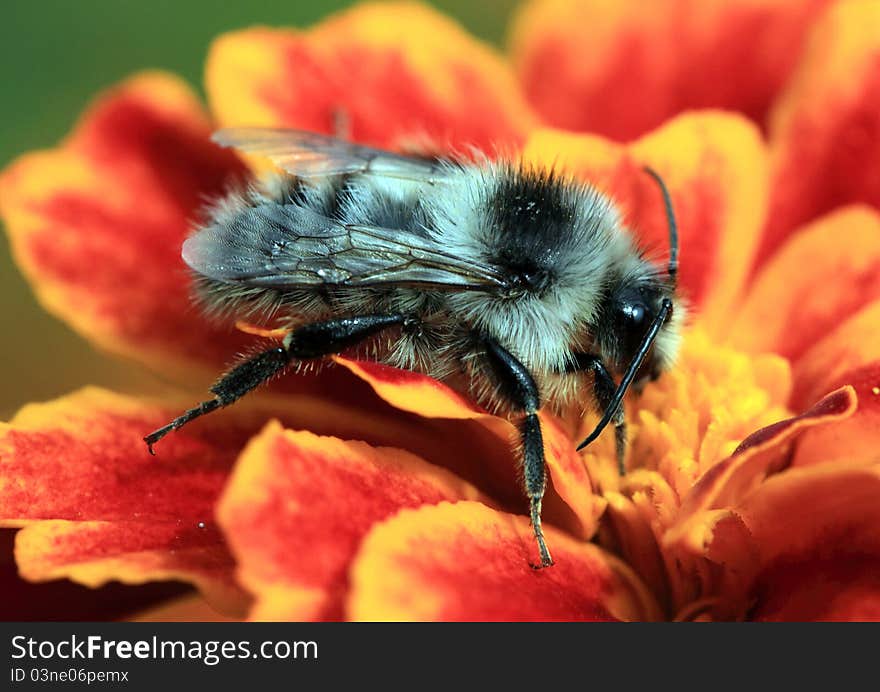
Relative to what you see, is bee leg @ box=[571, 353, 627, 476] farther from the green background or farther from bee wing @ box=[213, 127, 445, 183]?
the green background

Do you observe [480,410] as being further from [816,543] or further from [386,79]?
[386,79]

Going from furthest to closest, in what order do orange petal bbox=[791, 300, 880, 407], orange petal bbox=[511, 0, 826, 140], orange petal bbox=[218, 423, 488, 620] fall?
orange petal bbox=[511, 0, 826, 140]
orange petal bbox=[791, 300, 880, 407]
orange petal bbox=[218, 423, 488, 620]

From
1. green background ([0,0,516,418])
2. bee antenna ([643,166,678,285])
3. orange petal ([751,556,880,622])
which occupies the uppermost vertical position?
bee antenna ([643,166,678,285])

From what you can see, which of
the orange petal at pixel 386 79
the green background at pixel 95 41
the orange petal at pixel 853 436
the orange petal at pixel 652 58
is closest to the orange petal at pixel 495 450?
the orange petal at pixel 853 436

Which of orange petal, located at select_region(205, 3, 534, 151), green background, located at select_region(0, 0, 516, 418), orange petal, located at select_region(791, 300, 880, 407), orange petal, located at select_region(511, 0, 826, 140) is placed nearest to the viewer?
orange petal, located at select_region(791, 300, 880, 407)

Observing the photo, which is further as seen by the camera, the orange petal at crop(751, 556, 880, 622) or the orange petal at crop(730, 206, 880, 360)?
the orange petal at crop(730, 206, 880, 360)

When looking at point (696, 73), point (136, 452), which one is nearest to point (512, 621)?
point (136, 452)

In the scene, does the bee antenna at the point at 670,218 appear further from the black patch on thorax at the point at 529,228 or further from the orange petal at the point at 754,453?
the orange petal at the point at 754,453

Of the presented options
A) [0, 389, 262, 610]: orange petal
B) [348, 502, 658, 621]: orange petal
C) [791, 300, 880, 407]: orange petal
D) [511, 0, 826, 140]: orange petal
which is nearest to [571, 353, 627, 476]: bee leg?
[348, 502, 658, 621]: orange petal
